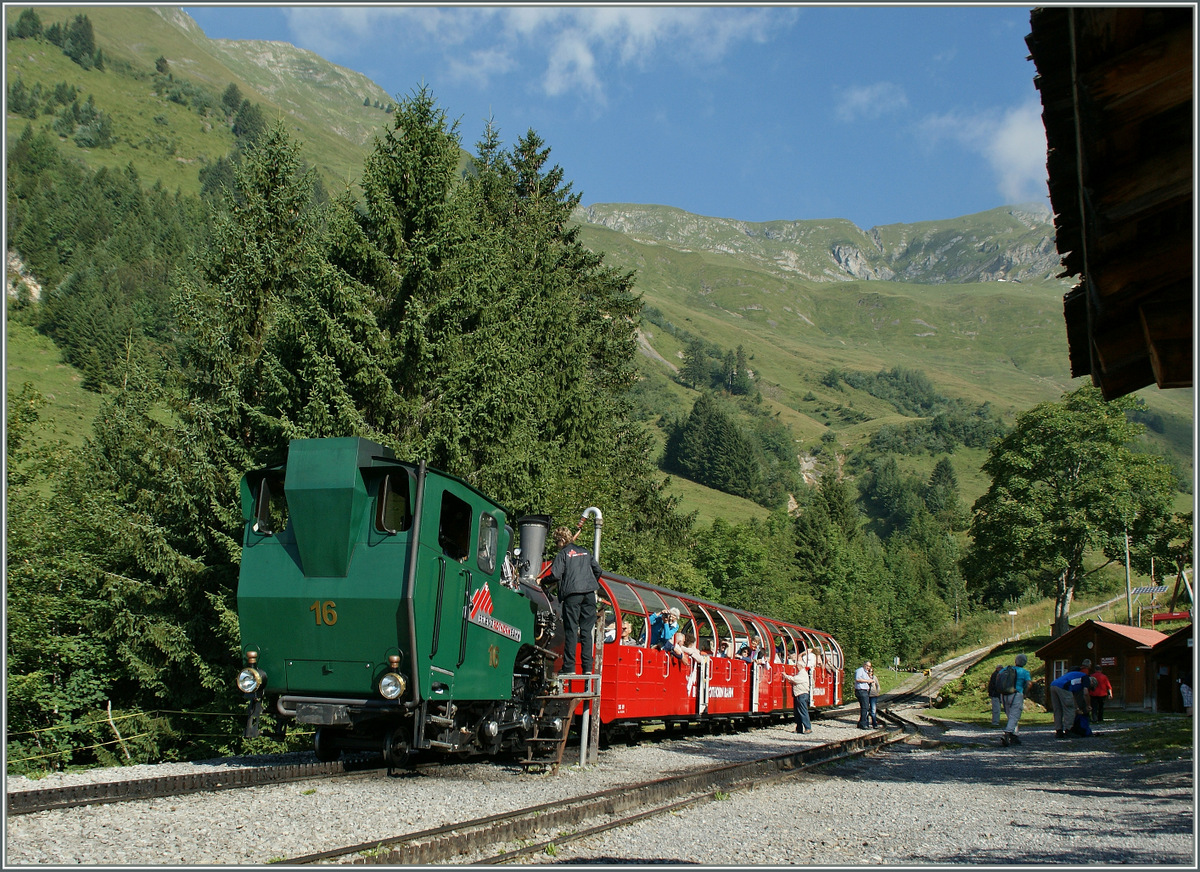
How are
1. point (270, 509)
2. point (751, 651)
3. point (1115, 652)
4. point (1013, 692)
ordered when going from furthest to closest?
point (1115, 652), point (751, 651), point (1013, 692), point (270, 509)

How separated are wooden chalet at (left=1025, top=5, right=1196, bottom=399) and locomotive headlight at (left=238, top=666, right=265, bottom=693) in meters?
8.46

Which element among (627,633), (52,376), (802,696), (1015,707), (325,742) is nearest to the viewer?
(325,742)

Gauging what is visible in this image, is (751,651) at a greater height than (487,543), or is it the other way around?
(487,543)

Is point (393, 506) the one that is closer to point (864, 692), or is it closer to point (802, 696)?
point (802, 696)

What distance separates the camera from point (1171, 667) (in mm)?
28984

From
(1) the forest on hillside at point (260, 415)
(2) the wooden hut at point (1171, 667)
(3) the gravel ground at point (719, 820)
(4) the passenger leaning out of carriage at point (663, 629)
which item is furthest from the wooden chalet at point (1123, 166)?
(2) the wooden hut at point (1171, 667)

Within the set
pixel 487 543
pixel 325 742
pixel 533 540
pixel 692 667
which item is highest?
pixel 533 540

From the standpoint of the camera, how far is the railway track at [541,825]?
581 centimetres

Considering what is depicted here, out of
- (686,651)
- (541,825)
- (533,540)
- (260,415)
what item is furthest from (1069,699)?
(260,415)

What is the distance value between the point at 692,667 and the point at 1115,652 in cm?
2683

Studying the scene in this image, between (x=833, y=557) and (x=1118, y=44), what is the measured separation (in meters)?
87.6

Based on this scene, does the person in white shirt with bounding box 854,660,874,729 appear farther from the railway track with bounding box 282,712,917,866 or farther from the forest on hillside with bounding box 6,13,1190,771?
the railway track with bounding box 282,712,917,866

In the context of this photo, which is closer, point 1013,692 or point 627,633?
point 627,633

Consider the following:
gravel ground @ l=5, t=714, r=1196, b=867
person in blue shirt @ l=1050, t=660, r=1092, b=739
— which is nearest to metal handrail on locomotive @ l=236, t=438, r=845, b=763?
gravel ground @ l=5, t=714, r=1196, b=867
